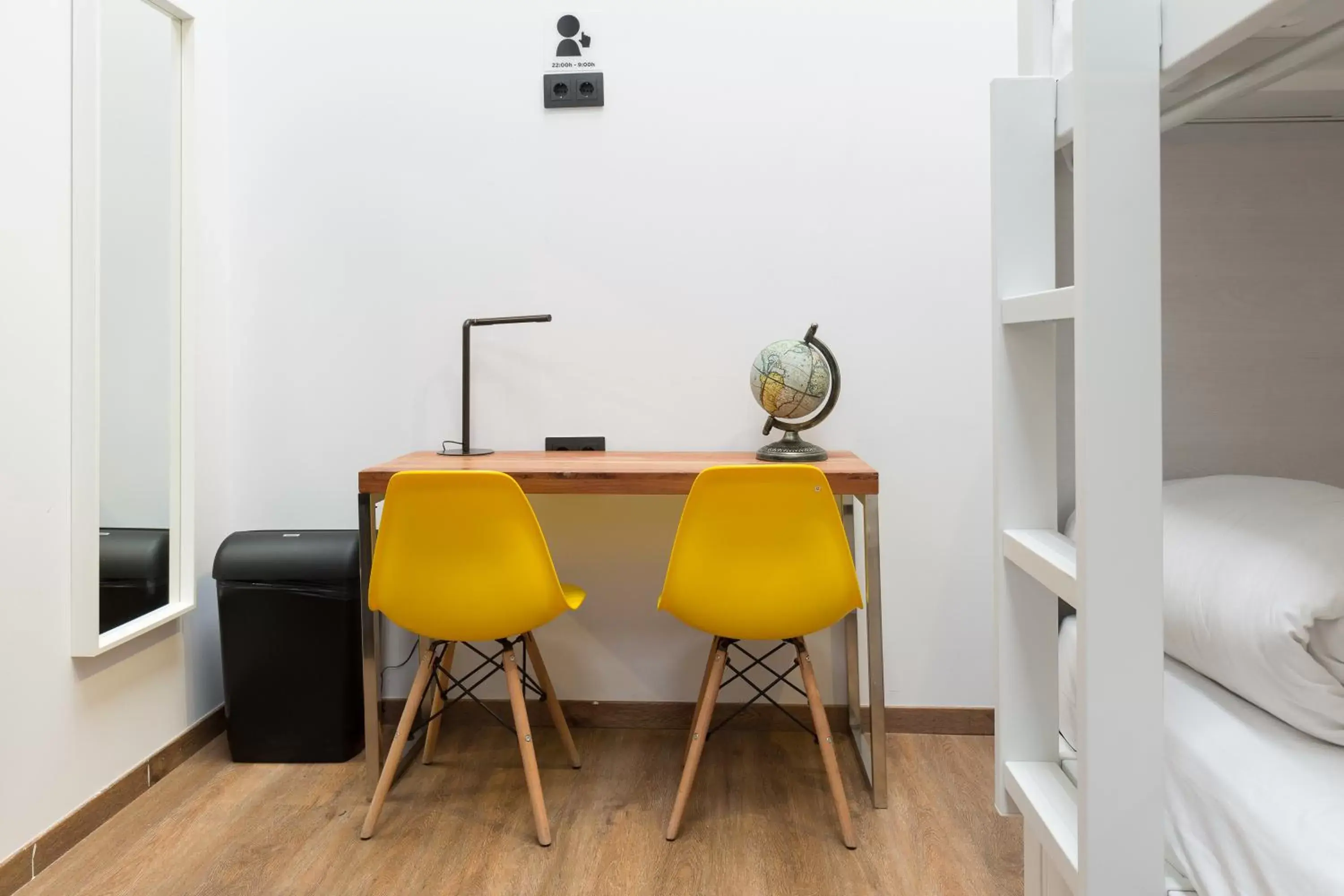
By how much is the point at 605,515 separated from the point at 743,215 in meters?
0.93

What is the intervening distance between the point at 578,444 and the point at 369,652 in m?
0.79

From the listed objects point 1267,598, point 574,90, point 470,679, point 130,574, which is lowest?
point 470,679

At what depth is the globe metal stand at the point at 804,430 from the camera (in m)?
2.23

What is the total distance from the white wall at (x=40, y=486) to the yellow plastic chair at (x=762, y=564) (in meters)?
1.27

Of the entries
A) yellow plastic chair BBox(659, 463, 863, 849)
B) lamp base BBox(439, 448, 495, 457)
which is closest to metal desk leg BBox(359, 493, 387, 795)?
lamp base BBox(439, 448, 495, 457)

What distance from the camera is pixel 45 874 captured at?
178 centimetres

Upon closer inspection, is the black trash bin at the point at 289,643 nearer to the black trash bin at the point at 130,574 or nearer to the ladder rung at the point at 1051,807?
the black trash bin at the point at 130,574

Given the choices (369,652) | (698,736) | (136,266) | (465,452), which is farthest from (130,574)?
(698,736)

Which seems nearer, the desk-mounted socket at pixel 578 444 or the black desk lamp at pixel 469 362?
the black desk lamp at pixel 469 362

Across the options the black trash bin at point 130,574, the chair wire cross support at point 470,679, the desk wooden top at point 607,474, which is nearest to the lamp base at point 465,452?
the desk wooden top at point 607,474

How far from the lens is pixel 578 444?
2.53m

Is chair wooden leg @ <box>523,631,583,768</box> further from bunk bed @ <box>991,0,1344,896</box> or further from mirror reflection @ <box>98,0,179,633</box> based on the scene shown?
bunk bed @ <box>991,0,1344,896</box>

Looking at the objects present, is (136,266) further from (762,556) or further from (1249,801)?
(1249,801)

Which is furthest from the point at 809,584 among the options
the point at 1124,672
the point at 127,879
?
the point at 127,879
